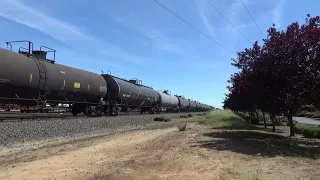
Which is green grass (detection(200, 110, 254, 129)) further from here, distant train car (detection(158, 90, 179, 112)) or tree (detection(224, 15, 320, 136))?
distant train car (detection(158, 90, 179, 112))

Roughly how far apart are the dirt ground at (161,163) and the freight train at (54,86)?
7.63 meters

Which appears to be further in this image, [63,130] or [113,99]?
[113,99]

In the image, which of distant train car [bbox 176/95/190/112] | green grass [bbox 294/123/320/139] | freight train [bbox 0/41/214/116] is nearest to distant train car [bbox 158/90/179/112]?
distant train car [bbox 176/95/190/112]

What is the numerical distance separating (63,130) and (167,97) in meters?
39.5

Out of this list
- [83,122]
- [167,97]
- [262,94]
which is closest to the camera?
[262,94]

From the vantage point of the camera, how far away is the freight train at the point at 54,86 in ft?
59.2

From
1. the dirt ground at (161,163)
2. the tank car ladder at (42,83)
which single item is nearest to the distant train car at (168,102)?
the tank car ladder at (42,83)

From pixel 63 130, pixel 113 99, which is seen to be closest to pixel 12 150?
pixel 63 130

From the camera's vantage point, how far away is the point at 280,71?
13609 mm

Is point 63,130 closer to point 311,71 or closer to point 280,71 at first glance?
point 280,71

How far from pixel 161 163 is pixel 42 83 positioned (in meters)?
13.5

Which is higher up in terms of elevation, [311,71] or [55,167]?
[311,71]

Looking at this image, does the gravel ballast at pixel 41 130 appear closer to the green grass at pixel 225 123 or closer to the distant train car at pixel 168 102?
the green grass at pixel 225 123

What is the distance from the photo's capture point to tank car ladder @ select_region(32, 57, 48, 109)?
2014 centimetres
